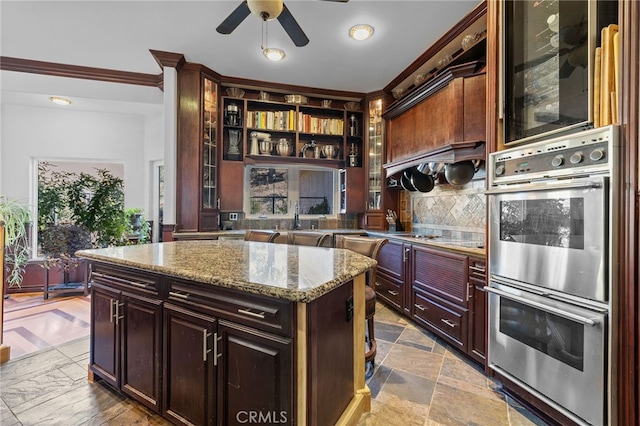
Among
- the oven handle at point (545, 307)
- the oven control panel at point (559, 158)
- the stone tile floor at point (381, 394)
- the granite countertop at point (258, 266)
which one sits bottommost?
the stone tile floor at point (381, 394)

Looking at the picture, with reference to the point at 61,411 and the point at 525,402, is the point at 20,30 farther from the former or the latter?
the point at 525,402

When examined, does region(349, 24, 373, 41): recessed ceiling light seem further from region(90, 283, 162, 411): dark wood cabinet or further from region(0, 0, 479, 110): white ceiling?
region(90, 283, 162, 411): dark wood cabinet

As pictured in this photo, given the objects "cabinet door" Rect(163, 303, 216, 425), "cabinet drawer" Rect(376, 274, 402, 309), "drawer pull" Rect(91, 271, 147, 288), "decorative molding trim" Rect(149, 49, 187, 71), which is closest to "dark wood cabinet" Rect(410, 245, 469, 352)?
"cabinet drawer" Rect(376, 274, 402, 309)

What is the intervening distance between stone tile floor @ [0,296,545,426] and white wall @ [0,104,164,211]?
300 centimetres

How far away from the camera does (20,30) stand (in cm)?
284

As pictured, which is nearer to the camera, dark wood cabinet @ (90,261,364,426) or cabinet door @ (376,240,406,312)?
dark wood cabinet @ (90,261,364,426)

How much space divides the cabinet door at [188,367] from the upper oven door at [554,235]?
176 centimetres

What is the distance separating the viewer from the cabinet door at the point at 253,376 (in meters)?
1.15

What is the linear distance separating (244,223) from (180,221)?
1.00 metres

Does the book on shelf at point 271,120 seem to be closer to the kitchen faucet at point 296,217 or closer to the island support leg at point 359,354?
the kitchen faucet at point 296,217

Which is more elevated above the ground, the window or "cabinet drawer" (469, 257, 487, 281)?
the window

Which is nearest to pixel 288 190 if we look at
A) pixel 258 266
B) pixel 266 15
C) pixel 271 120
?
pixel 271 120

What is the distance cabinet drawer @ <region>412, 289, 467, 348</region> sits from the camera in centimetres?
237

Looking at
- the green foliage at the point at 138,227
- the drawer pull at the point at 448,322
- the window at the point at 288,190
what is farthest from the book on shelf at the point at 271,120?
the drawer pull at the point at 448,322
